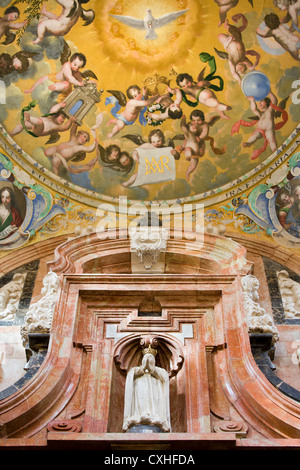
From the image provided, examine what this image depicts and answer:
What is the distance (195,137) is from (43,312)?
218 inches

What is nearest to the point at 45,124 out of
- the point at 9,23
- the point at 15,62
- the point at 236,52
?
the point at 15,62

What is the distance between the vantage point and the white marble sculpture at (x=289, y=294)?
37.7 feet

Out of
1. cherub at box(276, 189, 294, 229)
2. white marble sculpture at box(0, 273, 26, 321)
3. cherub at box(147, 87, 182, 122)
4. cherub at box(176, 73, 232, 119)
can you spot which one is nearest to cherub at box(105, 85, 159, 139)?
cherub at box(147, 87, 182, 122)

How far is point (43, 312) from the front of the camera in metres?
10.9

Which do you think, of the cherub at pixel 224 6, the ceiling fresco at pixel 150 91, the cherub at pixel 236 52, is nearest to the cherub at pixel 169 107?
the ceiling fresco at pixel 150 91

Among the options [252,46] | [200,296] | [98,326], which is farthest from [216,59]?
[98,326]

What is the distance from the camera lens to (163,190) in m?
14.2

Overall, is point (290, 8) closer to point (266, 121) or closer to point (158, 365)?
point (266, 121)

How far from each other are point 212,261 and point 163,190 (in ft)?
7.89

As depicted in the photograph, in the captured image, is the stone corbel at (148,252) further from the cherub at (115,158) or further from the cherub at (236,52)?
the cherub at (236,52)

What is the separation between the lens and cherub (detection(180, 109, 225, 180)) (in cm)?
1433

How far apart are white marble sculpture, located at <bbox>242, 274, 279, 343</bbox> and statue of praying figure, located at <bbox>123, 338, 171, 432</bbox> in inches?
65.5
